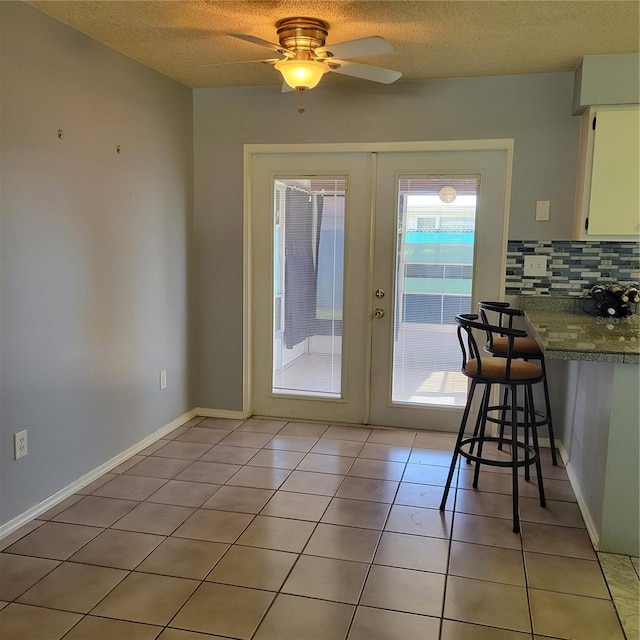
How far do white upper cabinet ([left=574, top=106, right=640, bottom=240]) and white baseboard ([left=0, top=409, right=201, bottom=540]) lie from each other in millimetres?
2837

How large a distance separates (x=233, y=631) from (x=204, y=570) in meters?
0.40

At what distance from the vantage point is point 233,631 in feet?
6.59

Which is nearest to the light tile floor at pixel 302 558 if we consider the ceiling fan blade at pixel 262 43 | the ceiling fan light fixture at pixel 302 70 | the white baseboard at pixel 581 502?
the white baseboard at pixel 581 502

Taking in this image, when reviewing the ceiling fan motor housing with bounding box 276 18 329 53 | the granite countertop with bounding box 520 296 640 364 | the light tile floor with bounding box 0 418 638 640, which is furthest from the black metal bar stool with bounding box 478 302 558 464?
the ceiling fan motor housing with bounding box 276 18 329 53

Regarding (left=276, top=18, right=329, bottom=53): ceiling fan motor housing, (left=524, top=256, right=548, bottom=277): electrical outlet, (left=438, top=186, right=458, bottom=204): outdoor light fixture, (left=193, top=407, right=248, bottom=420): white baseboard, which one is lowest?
(left=193, top=407, right=248, bottom=420): white baseboard

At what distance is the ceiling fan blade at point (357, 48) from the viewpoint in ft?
8.10

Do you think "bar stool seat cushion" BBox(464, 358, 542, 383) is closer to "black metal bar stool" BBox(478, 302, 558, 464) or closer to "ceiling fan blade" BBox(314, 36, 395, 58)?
"black metal bar stool" BBox(478, 302, 558, 464)

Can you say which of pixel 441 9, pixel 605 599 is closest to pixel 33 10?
pixel 441 9

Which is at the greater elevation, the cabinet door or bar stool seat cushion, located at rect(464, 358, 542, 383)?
the cabinet door

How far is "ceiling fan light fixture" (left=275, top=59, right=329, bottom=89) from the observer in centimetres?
268

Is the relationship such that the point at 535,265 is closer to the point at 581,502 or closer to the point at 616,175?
the point at 616,175

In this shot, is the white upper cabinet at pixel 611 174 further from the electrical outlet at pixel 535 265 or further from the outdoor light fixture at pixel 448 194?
the outdoor light fixture at pixel 448 194

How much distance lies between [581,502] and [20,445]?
263 cm

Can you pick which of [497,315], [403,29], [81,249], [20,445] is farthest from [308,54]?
[20,445]
